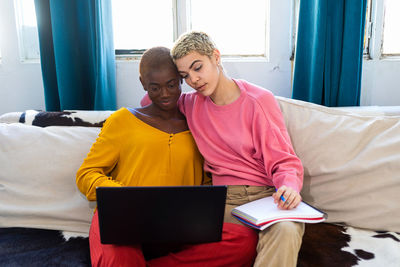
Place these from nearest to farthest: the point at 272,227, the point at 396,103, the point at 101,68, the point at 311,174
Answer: the point at 272,227, the point at 311,174, the point at 101,68, the point at 396,103

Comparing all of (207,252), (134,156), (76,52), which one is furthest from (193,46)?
(76,52)

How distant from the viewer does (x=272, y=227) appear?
3.30ft

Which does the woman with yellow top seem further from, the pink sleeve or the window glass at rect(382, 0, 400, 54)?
the window glass at rect(382, 0, 400, 54)

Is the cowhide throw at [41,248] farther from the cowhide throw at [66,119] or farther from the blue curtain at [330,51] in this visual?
the blue curtain at [330,51]

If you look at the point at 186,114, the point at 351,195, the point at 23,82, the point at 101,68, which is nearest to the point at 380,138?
the point at 351,195

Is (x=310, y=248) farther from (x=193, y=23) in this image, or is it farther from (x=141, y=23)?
(x=141, y=23)

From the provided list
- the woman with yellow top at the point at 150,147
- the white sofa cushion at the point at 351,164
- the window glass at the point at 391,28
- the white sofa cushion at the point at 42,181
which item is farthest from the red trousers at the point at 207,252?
the window glass at the point at 391,28

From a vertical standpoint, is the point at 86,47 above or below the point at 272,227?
above

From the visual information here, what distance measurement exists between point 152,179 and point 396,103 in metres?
1.53

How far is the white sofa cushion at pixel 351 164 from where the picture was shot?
1264 millimetres

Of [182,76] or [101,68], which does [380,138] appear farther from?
[101,68]

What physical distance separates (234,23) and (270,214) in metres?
1.37

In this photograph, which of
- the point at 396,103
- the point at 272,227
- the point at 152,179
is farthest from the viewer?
the point at 396,103

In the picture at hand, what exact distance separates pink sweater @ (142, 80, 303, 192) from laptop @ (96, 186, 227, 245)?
1.08 ft
